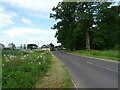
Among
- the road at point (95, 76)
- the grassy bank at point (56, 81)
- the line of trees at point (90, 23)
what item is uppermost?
the line of trees at point (90, 23)

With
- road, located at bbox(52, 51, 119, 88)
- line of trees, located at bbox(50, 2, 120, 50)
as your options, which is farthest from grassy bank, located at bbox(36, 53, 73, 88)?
line of trees, located at bbox(50, 2, 120, 50)

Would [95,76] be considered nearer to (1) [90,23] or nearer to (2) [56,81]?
(2) [56,81]

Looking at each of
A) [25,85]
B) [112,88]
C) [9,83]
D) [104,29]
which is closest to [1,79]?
[9,83]

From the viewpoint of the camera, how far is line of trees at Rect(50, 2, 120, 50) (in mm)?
34688

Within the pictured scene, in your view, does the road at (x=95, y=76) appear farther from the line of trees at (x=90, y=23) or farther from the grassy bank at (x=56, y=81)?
the line of trees at (x=90, y=23)

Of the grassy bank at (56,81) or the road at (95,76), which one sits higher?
the grassy bank at (56,81)

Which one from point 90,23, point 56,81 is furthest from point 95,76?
point 90,23

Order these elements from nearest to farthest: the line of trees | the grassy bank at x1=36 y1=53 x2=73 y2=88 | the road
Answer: the grassy bank at x1=36 y1=53 x2=73 y2=88, the road, the line of trees

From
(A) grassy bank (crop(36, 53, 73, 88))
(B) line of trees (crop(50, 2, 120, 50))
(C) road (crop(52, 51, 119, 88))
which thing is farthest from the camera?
(B) line of trees (crop(50, 2, 120, 50))

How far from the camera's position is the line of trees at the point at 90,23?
34.7m

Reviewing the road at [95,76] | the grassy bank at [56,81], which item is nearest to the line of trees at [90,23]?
the road at [95,76]

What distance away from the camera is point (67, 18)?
4722 centimetres

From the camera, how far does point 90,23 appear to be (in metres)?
36.4

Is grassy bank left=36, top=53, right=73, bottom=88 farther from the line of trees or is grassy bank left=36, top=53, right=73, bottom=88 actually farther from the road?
the line of trees
